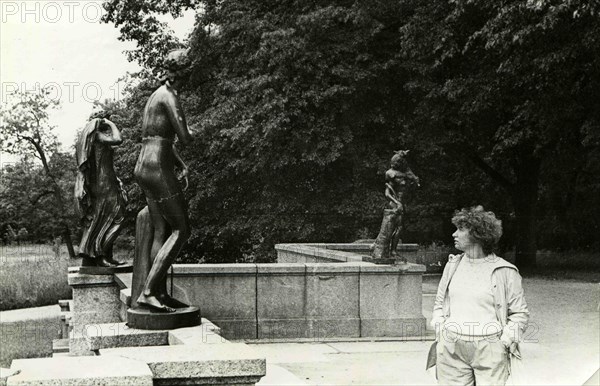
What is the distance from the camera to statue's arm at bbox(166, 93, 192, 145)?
7398 millimetres

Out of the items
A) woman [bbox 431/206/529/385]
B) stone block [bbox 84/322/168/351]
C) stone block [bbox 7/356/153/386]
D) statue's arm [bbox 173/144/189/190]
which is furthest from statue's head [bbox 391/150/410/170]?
stone block [bbox 7/356/153/386]

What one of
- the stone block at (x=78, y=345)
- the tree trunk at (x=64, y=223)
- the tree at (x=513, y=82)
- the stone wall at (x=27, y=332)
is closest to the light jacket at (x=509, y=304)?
the stone block at (x=78, y=345)

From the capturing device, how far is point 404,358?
34.0ft

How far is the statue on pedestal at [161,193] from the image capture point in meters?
7.39

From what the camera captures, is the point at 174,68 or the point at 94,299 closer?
the point at 174,68

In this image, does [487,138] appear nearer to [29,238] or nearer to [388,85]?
[388,85]

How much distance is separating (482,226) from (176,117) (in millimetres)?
3135

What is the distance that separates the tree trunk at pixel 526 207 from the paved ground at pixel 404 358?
12.2 metres

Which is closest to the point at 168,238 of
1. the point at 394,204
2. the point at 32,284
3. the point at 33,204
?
the point at 394,204

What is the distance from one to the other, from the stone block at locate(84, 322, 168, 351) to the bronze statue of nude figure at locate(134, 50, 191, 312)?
0.52 metres

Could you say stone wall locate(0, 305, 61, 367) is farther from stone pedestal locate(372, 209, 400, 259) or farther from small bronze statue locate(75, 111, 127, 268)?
stone pedestal locate(372, 209, 400, 259)

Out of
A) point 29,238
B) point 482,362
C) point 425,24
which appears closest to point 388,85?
point 425,24

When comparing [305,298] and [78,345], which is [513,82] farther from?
[78,345]

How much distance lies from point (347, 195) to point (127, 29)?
10.0 metres
